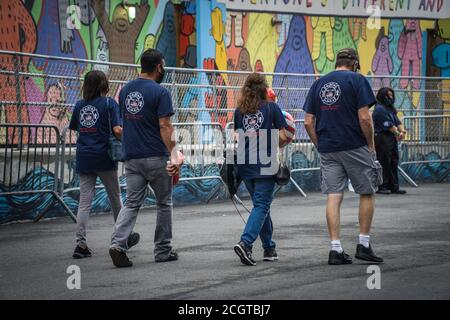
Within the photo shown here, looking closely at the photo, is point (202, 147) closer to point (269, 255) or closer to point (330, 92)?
point (269, 255)

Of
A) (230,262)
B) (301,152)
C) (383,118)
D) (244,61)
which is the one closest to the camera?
(230,262)

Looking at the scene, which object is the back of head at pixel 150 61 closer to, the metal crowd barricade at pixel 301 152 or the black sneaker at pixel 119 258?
the black sneaker at pixel 119 258

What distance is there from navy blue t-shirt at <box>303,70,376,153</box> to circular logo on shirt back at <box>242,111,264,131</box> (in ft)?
1.91

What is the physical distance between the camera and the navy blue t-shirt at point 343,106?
9.06 metres

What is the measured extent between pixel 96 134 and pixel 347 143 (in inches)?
101

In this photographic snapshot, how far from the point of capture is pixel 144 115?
30.0 feet

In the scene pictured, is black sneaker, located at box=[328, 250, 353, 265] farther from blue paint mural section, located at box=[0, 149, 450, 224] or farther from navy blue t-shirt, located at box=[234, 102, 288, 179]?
blue paint mural section, located at box=[0, 149, 450, 224]

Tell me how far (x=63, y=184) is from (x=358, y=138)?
5.95 m

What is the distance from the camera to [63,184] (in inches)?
548

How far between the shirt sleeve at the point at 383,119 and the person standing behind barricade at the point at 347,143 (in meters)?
8.56

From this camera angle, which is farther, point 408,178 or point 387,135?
point 408,178

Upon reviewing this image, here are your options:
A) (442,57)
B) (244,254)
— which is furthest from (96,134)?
(442,57)

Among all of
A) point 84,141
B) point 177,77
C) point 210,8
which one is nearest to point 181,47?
point 210,8

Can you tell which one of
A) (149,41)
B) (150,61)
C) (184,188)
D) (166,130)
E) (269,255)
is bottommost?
(184,188)
